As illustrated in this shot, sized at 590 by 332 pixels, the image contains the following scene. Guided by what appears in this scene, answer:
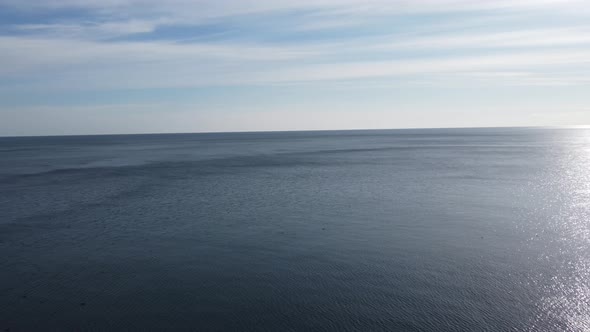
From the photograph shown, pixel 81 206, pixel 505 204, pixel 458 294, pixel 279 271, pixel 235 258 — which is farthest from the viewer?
pixel 81 206

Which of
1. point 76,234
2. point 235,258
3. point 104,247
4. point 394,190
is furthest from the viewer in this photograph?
point 394,190

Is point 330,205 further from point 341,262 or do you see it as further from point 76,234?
point 76,234

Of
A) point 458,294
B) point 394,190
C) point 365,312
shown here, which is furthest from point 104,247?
point 394,190

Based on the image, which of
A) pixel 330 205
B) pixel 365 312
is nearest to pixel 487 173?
pixel 330 205

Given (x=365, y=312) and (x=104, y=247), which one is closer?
(x=365, y=312)

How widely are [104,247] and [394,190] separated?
24.5m

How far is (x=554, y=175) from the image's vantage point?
1892 inches

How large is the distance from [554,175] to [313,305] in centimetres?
4241

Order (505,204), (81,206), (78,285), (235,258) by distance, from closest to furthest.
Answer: (78,285) < (235,258) < (505,204) < (81,206)

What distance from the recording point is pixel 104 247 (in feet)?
74.1

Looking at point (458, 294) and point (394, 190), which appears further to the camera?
point (394, 190)

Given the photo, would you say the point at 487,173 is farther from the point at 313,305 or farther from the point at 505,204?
the point at 313,305

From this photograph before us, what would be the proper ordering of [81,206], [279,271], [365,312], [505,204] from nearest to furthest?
[365,312]
[279,271]
[505,204]
[81,206]

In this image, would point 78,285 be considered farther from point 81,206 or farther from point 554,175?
point 554,175
